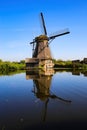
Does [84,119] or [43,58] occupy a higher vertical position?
[43,58]

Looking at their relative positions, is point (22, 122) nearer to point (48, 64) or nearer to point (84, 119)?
point (84, 119)

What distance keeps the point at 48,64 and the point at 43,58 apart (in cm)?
282

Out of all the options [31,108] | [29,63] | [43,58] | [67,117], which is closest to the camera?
[67,117]

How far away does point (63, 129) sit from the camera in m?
8.12

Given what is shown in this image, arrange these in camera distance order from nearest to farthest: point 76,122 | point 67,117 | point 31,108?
point 76,122 → point 67,117 → point 31,108

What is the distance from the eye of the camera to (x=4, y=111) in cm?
1114

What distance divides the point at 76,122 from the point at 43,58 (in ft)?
156

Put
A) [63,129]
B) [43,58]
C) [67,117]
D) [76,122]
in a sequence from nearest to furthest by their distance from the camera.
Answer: [63,129] < [76,122] < [67,117] < [43,58]

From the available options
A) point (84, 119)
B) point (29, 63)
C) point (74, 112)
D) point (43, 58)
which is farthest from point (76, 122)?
point (29, 63)

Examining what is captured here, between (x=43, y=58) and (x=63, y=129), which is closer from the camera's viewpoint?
(x=63, y=129)

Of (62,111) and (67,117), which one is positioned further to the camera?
(62,111)

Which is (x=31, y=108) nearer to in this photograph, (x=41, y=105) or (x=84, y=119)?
(x=41, y=105)

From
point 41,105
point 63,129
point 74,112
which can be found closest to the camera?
point 63,129

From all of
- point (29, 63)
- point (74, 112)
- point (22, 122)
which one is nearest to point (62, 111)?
point (74, 112)
